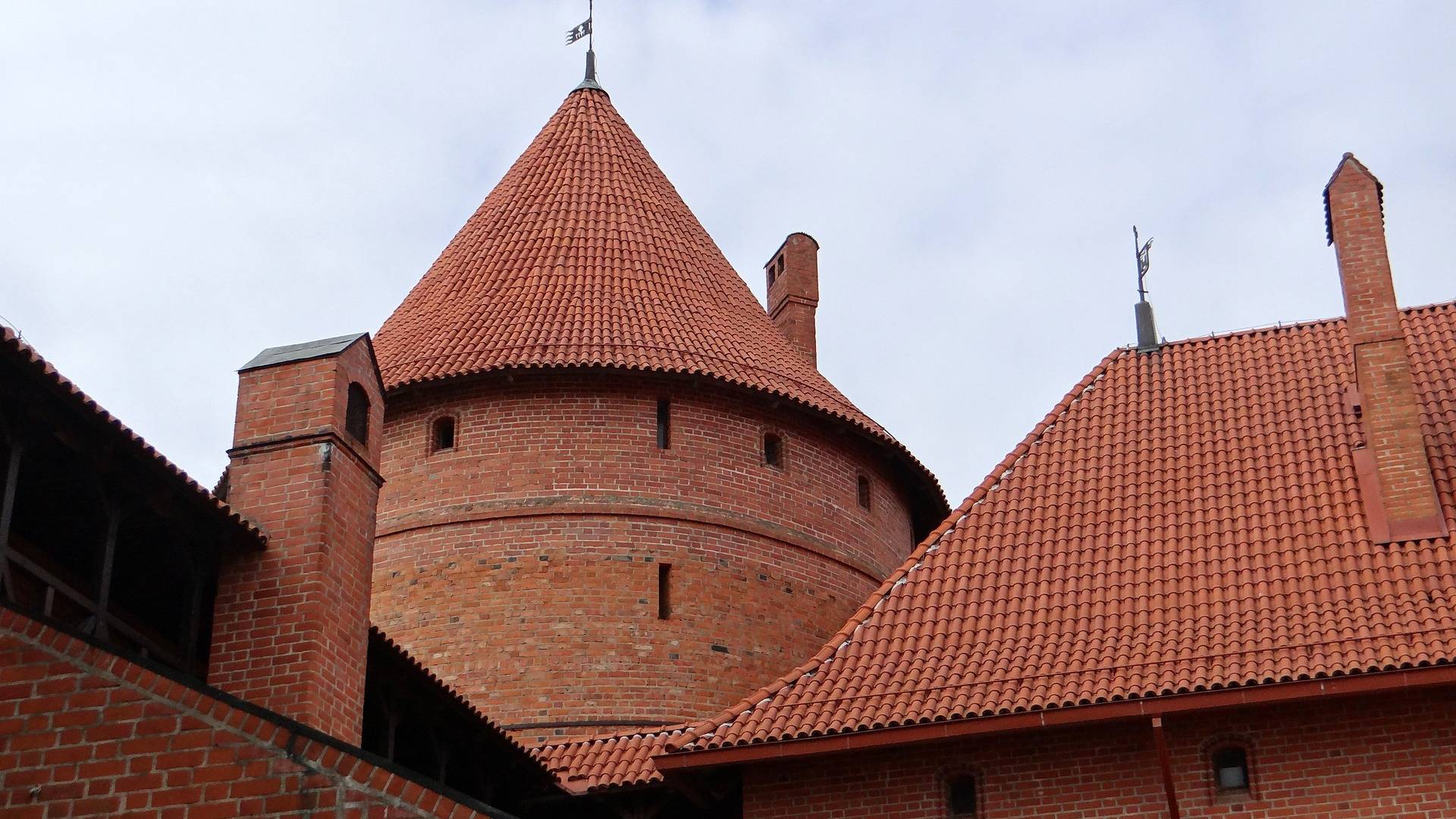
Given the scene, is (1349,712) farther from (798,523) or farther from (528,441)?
(528,441)

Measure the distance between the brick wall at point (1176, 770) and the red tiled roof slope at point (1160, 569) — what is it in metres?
0.40

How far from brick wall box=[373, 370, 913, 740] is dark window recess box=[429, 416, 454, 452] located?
0.23 ft

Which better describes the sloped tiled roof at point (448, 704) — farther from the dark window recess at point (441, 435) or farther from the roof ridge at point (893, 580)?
the dark window recess at point (441, 435)

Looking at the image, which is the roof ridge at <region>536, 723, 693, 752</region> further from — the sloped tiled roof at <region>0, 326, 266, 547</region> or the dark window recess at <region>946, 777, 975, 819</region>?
the sloped tiled roof at <region>0, 326, 266, 547</region>

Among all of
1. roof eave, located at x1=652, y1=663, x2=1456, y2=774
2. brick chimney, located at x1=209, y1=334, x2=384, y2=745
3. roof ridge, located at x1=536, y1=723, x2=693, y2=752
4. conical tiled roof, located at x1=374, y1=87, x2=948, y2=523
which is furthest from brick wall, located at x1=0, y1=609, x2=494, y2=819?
conical tiled roof, located at x1=374, y1=87, x2=948, y2=523

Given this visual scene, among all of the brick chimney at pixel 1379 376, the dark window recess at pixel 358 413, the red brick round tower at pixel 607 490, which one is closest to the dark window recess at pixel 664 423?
the red brick round tower at pixel 607 490

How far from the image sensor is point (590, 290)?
674 inches

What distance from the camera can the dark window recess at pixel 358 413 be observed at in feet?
38.7

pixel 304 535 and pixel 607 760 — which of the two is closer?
pixel 304 535

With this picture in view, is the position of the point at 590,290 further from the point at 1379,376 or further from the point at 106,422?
the point at 106,422

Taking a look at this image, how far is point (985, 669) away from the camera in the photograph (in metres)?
12.0

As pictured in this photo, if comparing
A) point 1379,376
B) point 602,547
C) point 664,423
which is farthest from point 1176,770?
point 664,423

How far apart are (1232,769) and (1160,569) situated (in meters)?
1.72

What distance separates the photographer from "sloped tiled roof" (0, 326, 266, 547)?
27.3 ft
